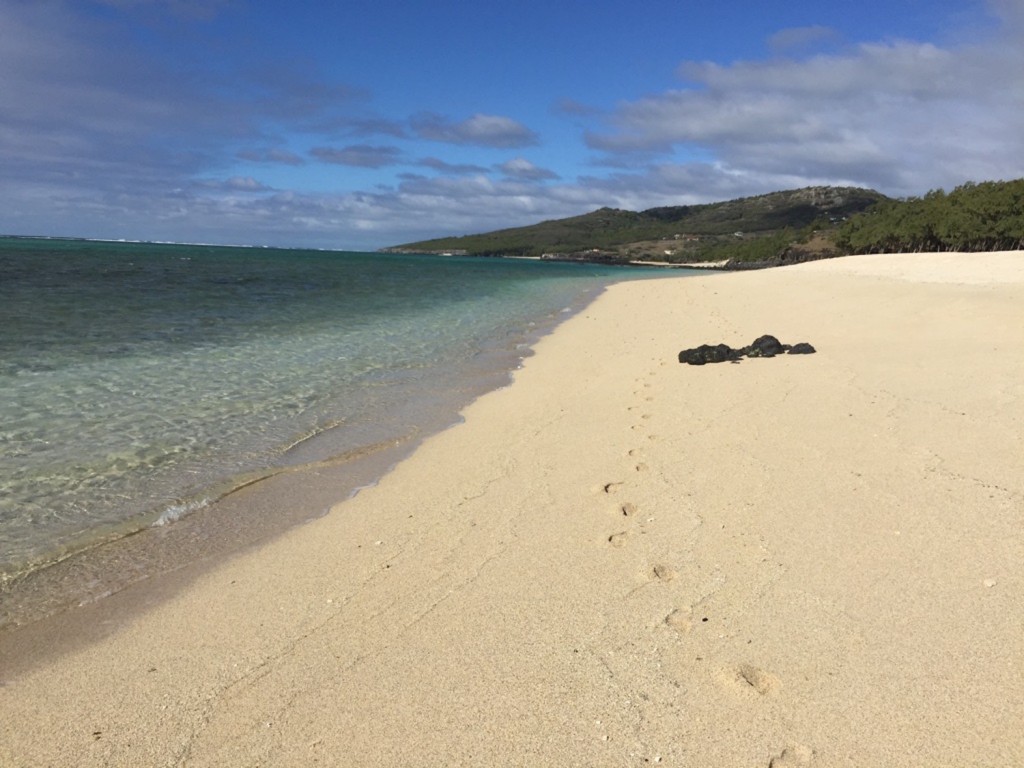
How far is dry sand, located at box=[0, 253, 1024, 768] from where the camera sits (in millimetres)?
2678

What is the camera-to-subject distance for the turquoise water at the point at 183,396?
5.86 metres

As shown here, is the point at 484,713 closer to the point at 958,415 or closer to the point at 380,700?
the point at 380,700

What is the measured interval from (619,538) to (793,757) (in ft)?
6.96

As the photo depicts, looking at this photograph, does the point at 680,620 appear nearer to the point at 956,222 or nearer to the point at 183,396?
the point at 183,396

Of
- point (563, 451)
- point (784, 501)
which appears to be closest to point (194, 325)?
point (563, 451)

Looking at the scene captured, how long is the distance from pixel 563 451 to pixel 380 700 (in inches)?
160

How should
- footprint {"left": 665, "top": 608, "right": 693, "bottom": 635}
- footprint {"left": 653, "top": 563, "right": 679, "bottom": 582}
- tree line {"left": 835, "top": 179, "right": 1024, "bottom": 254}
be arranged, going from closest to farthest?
footprint {"left": 665, "top": 608, "right": 693, "bottom": 635}
footprint {"left": 653, "top": 563, "right": 679, "bottom": 582}
tree line {"left": 835, "top": 179, "right": 1024, "bottom": 254}

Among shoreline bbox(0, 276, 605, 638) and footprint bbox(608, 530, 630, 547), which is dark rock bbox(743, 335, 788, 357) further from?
footprint bbox(608, 530, 630, 547)

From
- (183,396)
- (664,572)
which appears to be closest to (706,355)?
(664,572)

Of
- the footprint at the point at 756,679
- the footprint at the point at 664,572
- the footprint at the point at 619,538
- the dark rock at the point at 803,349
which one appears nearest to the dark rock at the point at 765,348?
the dark rock at the point at 803,349

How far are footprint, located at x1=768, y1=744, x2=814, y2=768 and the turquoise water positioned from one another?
16.5 feet

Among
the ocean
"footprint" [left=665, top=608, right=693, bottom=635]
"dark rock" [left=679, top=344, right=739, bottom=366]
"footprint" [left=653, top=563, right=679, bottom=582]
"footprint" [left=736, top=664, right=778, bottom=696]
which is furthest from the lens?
"dark rock" [left=679, top=344, right=739, bottom=366]

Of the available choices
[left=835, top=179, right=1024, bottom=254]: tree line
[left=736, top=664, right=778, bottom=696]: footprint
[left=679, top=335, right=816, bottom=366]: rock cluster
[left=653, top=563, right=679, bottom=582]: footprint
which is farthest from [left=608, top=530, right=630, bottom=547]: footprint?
[left=835, top=179, right=1024, bottom=254]: tree line

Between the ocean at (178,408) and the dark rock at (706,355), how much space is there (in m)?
3.30
